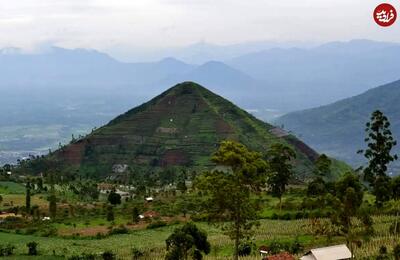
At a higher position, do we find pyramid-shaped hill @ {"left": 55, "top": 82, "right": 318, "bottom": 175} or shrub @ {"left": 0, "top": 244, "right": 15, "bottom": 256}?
pyramid-shaped hill @ {"left": 55, "top": 82, "right": 318, "bottom": 175}

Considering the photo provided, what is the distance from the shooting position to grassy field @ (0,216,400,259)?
61625mm

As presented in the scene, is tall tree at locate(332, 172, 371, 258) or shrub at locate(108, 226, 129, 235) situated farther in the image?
shrub at locate(108, 226, 129, 235)

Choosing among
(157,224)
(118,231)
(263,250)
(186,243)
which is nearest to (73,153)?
(157,224)

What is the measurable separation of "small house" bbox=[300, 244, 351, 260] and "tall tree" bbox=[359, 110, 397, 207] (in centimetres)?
Answer: 1949

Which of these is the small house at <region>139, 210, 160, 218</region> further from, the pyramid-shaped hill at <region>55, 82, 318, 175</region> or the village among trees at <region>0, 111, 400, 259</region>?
the pyramid-shaped hill at <region>55, 82, 318, 175</region>

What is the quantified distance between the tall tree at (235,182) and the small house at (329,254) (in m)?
8.38

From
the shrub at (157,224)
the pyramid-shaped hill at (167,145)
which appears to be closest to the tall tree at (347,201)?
the shrub at (157,224)

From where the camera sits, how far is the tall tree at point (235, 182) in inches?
1753

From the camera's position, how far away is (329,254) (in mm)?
53188

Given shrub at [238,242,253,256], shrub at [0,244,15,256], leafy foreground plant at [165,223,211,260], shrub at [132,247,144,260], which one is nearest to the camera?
leafy foreground plant at [165,223,211,260]

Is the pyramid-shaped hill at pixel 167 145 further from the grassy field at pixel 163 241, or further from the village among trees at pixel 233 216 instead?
the grassy field at pixel 163 241

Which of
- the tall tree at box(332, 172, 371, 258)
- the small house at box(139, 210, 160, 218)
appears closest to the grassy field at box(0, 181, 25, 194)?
the small house at box(139, 210, 160, 218)

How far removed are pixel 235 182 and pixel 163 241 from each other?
90.8 ft

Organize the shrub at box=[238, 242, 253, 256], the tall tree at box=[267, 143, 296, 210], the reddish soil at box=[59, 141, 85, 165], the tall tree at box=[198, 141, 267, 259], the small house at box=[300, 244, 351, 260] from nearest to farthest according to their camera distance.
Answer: the tall tree at box=[198, 141, 267, 259], the small house at box=[300, 244, 351, 260], the shrub at box=[238, 242, 253, 256], the tall tree at box=[267, 143, 296, 210], the reddish soil at box=[59, 141, 85, 165]
